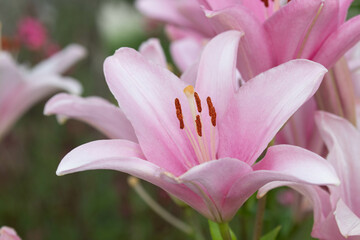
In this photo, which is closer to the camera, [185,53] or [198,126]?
[198,126]

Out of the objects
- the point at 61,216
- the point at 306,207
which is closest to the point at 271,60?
the point at 306,207

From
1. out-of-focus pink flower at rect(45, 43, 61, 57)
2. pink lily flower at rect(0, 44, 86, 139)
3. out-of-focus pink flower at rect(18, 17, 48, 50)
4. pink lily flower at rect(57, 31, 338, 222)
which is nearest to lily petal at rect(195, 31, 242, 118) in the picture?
pink lily flower at rect(57, 31, 338, 222)

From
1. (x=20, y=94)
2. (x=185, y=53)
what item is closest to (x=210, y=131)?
(x=185, y=53)

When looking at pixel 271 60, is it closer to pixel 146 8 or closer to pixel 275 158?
pixel 275 158

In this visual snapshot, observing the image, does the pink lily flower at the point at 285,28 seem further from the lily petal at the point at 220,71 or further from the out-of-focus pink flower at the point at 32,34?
the out-of-focus pink flower at the point at 32,34

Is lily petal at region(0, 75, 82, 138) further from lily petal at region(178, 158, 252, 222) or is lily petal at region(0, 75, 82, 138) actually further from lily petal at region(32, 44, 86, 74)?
lily petal at region(178, 158, 252, 222)

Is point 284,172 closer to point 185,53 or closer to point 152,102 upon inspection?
point 152,102
